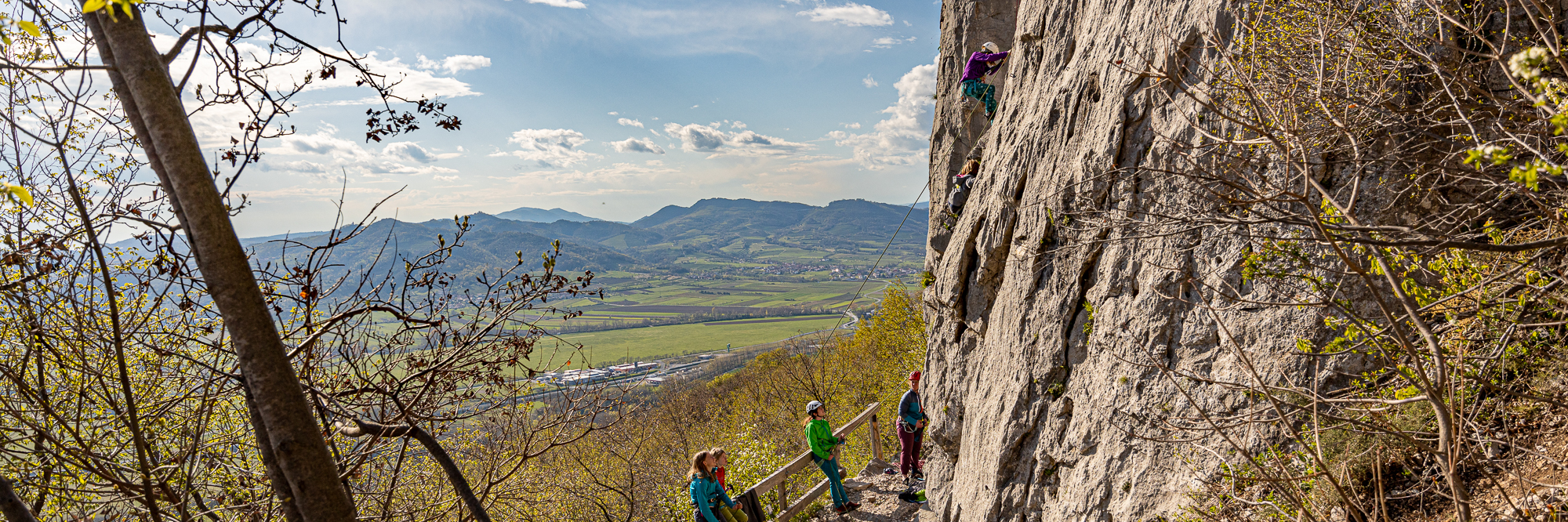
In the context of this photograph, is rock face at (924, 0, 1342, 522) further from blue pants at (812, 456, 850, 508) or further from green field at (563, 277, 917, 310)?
green field at (563, 277, 917, 310)

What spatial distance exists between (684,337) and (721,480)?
109m

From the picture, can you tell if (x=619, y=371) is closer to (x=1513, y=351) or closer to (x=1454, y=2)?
(x=1513, y=351)

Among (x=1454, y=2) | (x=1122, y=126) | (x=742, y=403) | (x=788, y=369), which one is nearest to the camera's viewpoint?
(x=1454, y=2)

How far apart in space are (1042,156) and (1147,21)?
73.0 inches

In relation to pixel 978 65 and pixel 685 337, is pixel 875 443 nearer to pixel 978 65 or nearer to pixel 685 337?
pixel 978 65

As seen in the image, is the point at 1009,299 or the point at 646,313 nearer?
the point at 1009,299

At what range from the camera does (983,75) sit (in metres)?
11.7

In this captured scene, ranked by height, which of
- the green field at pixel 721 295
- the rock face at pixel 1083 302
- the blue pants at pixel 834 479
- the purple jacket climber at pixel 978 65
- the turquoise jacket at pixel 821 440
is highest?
the purple jacket climber at pixel 978 65

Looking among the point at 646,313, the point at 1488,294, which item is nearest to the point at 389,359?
the point at 1488,294

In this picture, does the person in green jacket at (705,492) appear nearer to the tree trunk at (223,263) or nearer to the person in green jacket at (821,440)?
the person in green jacket at (821,440)

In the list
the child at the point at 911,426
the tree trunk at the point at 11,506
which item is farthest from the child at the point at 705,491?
the tree trunk at the point at 11,506

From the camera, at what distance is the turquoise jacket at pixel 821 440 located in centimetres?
984

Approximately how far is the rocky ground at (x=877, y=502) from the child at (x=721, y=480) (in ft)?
9.80

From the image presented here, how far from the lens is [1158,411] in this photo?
5.83 meters
